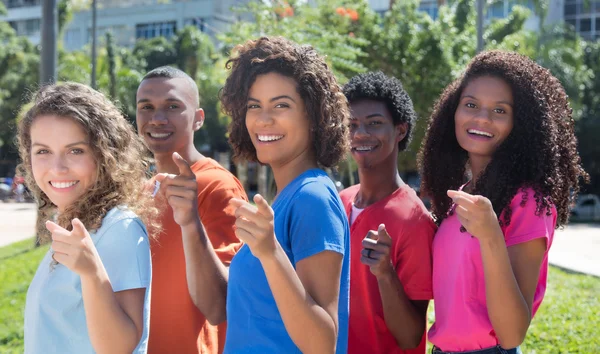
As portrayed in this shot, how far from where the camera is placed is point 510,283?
7.41ft

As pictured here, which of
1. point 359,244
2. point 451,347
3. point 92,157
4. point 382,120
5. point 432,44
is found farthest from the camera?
point 432,44

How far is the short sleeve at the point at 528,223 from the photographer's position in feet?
7.73

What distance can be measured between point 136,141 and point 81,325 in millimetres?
733

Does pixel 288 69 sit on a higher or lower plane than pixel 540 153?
higher

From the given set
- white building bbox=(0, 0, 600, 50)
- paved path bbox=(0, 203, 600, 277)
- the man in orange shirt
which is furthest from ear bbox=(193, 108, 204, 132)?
white building bbox=(0, 0, 600, 50)

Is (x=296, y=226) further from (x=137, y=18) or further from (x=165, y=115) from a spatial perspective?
(x=137, y=18)

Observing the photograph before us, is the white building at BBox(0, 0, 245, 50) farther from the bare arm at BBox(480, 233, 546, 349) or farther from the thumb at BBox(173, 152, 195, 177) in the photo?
the bare arm at BBox(480, 233, 546, 349)

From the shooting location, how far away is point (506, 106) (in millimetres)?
2654

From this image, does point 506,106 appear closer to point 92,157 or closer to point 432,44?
Answer: point 92,157

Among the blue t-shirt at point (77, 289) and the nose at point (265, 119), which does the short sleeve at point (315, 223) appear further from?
the blue t-shirt at point (77, 289)

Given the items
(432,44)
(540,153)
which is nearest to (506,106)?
(540,153)

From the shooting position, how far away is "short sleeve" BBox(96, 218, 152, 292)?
2184 mm

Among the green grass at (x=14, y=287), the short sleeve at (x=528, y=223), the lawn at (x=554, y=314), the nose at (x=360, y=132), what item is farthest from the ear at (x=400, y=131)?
the green grass at (x=14, y=287)

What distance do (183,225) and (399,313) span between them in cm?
93
